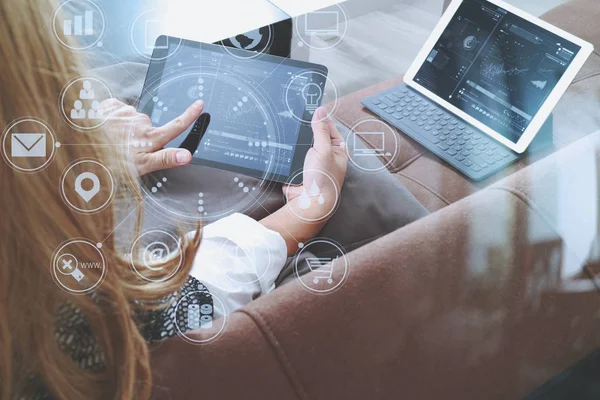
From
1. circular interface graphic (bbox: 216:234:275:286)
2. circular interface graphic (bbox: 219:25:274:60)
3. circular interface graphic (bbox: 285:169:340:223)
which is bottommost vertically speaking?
circular interface graphic (bbox: 216:234:275:286)

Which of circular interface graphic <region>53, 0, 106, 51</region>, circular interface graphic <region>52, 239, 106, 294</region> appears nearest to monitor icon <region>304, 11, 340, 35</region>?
circular interface graphic <region>53, 0, 106, 51</region>

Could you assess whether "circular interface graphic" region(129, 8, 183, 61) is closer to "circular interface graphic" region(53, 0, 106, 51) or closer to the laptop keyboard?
"circular interface graphic" region(53, 0, 106, 51)

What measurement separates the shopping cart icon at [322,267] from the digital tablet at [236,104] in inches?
3.8

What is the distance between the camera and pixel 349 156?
66 centimetres

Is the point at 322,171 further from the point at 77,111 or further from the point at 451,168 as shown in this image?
the point at 77,111

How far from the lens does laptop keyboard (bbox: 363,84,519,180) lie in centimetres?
70

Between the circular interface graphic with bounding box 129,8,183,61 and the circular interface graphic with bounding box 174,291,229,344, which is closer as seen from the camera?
the circular interface graphic with bounding box 174,291,229,344

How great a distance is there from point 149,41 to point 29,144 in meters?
0.18

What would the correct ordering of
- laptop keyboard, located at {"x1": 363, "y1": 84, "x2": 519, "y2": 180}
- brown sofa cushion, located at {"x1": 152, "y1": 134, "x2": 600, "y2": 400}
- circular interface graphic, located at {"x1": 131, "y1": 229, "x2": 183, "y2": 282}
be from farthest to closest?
laptop keyboard, located at {"x1": 363, "y1": 84, "x2": 519, "y2": 180} → circular interface graphic, located at {"x1": 131, "y1": 229, "x2": 183, "y2": 282} → brown sofa cushion, located at {"x1": 152, "y1": 134, "x2": 600, "y2": 400}

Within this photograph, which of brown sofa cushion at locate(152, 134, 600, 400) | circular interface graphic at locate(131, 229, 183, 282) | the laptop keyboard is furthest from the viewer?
the laptop keyboard

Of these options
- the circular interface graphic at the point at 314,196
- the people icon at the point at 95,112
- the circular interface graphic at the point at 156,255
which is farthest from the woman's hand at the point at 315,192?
the people icon at the point at 95,112

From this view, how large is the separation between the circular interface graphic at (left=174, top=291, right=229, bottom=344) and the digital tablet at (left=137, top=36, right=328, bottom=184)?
0.15 metres

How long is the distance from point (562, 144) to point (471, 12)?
21cm

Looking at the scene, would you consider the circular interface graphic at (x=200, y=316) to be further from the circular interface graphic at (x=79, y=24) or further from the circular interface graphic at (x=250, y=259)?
the circular interface graphic at (x=79, y=24)
